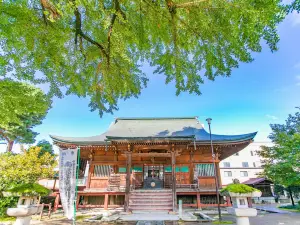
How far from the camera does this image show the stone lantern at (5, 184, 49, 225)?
5.43 m

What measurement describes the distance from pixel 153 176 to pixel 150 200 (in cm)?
349

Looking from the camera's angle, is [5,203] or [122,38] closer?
[122,38]

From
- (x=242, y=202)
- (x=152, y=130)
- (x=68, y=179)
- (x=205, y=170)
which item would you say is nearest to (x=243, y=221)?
(x=242, y=202)

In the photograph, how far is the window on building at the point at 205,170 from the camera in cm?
1310

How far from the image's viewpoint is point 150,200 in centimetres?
1011

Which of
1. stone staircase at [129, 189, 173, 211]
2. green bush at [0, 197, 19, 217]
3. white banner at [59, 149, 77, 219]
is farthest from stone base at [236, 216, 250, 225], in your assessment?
green bush at [0, 197, 19, 217]

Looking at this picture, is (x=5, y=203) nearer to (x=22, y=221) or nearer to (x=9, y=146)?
(x=22, y=221)

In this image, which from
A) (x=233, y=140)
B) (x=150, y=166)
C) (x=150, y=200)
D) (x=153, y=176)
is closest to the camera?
(x=150, y=200)

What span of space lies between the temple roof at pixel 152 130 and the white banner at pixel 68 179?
20.9ft

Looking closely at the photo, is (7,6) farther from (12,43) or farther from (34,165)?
(34,165)

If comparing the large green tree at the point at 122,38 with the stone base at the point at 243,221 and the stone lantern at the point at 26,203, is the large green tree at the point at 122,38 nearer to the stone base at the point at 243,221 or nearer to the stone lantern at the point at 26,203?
the stone lantern at the point at 26,203

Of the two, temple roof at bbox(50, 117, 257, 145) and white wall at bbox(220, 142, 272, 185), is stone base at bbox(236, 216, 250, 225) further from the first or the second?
white wall at bbox(220, 142, 272, 185)

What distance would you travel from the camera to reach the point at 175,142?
1098cm

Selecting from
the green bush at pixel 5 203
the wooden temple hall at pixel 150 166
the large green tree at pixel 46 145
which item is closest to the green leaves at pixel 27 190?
the wooden temple hall at pixel 150 166
